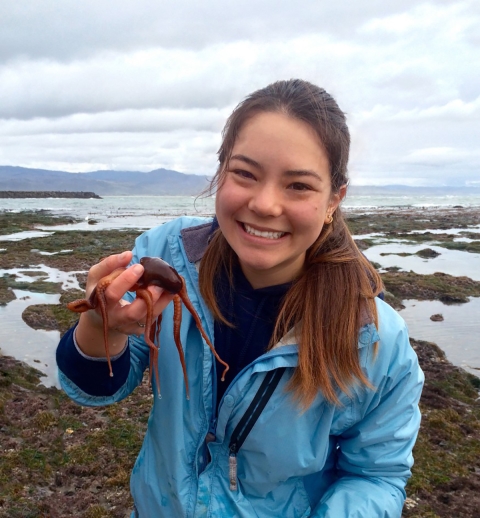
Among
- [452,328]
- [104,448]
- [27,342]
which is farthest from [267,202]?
[452,328]

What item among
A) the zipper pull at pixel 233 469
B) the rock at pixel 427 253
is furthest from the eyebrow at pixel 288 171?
the rock at pixel 427 253

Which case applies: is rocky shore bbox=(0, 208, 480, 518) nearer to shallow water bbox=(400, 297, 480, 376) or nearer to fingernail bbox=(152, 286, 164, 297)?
shallow water bbox=(400, 297, 480, 376)

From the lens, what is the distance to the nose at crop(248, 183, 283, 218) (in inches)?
88.7

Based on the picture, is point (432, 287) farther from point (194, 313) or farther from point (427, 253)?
point (194, 313)

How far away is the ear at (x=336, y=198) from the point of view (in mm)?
2630

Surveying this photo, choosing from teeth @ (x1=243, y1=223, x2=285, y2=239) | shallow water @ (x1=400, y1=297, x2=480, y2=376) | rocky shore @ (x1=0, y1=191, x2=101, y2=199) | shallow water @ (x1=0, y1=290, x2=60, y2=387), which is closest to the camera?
teeth @ (x1=243, y1=223, x2=285, y2=239)

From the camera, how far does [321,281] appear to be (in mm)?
2559

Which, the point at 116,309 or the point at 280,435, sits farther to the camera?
the point at 280,435

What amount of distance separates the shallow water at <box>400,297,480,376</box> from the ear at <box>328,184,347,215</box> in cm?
617

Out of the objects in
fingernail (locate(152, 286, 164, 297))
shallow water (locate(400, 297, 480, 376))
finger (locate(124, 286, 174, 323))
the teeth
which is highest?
the teeth

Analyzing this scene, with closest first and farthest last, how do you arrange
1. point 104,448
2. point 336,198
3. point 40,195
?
point 336,198 < point 104,448 < point 40,195

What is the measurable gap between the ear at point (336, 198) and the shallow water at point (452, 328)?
20.3ft

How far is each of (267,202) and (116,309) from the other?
0.85m

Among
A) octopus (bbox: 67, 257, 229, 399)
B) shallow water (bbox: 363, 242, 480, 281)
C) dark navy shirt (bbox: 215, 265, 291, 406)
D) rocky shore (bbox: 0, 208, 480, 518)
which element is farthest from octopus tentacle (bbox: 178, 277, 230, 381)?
shallow water (bbox: 363, 242, 480, 281)
